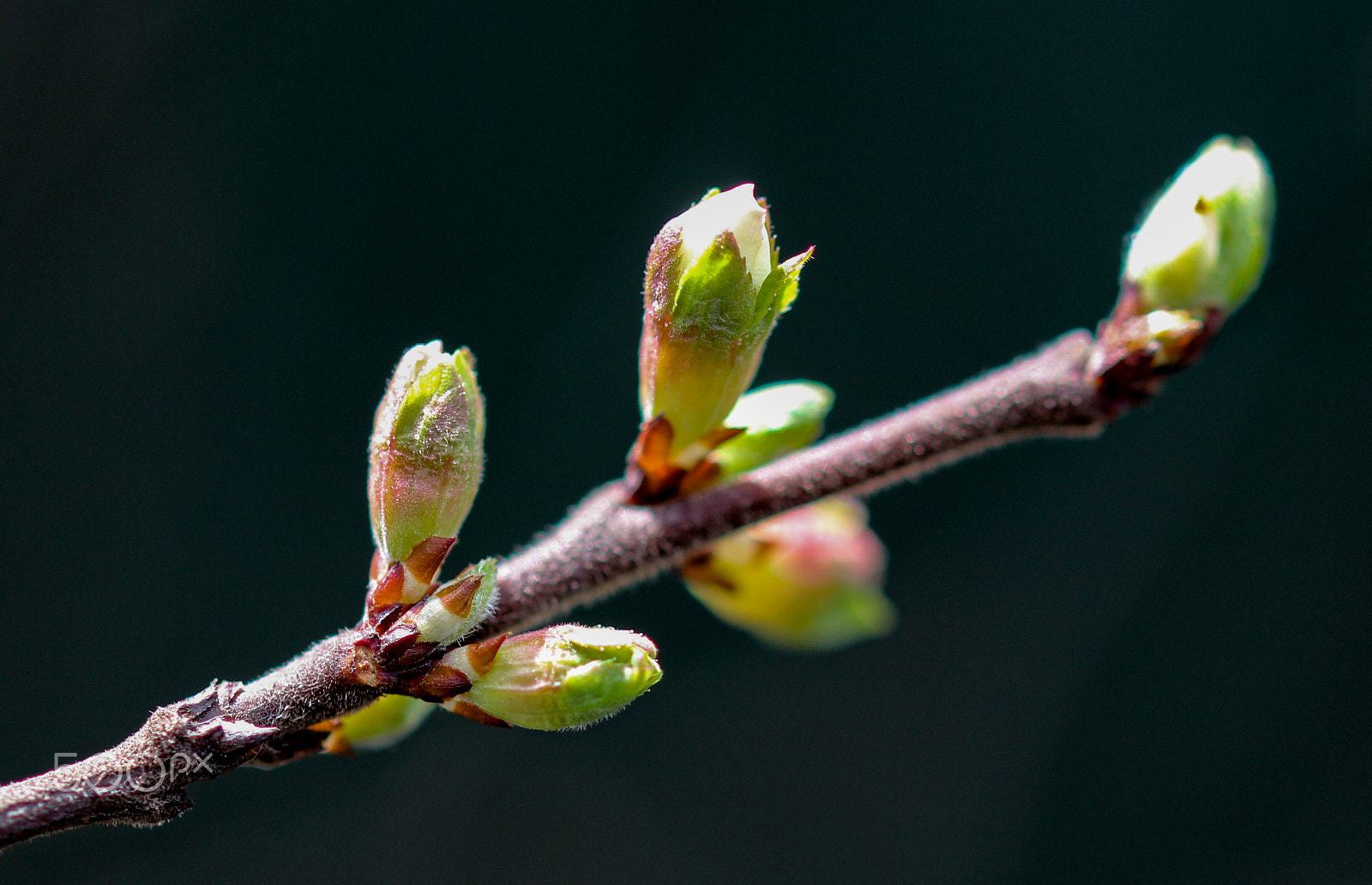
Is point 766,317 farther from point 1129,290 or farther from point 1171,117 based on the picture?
point 1171,117

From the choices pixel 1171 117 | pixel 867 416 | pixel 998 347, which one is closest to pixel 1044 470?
pixel 998 347

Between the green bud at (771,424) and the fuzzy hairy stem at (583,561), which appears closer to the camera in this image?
the fuzzy hairy stem at (583,561)

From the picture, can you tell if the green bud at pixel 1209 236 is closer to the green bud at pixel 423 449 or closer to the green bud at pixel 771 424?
the green bud at pixel 771 424

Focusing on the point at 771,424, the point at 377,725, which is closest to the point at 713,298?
the point at 771,424

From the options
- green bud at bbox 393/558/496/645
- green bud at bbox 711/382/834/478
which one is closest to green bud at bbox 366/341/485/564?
green bud at bbox 393/558/496/645

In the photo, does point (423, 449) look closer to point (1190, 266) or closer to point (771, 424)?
point (771, 424)

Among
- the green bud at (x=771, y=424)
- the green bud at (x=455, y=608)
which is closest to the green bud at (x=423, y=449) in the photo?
the green bud at (x=455, y=608)

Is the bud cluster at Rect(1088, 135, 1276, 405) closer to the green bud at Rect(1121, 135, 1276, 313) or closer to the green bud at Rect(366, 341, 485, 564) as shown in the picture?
the green bud at Rect(1121, 135, 1276, 313)
